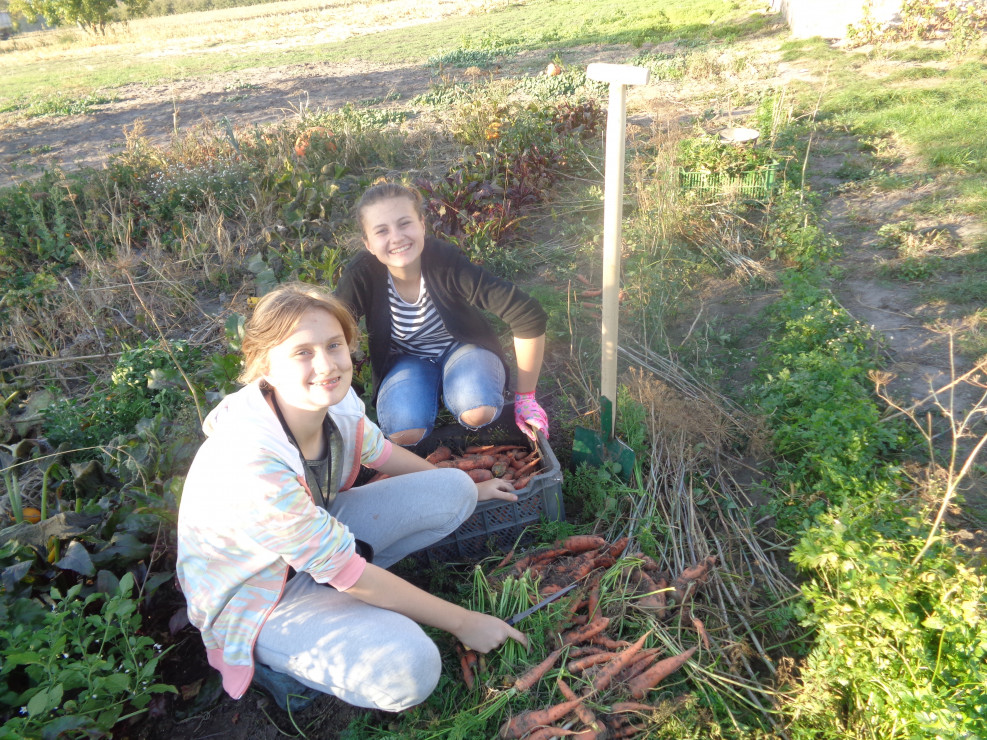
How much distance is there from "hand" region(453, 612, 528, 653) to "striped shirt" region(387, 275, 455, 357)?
138cm

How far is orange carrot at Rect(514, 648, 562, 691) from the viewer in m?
1.77

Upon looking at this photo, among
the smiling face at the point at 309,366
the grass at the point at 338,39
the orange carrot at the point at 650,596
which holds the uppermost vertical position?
the grass at the point at 338,39

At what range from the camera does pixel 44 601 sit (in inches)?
80.7

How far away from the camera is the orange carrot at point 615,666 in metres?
1.77

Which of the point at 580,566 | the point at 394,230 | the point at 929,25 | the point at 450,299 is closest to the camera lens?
the point at 580,566

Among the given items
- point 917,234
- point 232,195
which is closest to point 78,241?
point 232,195

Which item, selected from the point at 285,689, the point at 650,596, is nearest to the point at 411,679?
the point at 285,689

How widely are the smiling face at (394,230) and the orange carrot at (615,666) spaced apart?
5.33 ft

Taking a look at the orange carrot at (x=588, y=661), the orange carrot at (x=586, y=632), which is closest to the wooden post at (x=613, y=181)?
the orange carrot at (x=586, y=632)

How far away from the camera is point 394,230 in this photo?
98.3 inches

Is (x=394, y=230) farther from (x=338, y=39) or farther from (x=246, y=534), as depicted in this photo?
(x=338, y=39)

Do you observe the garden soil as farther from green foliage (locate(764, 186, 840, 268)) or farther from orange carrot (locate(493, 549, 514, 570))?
orange carrot (locate(493, 549, 514, 570))

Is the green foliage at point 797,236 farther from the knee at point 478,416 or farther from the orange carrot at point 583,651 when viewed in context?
the orange carrot at point 583,651

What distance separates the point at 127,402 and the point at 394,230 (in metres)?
1.92
